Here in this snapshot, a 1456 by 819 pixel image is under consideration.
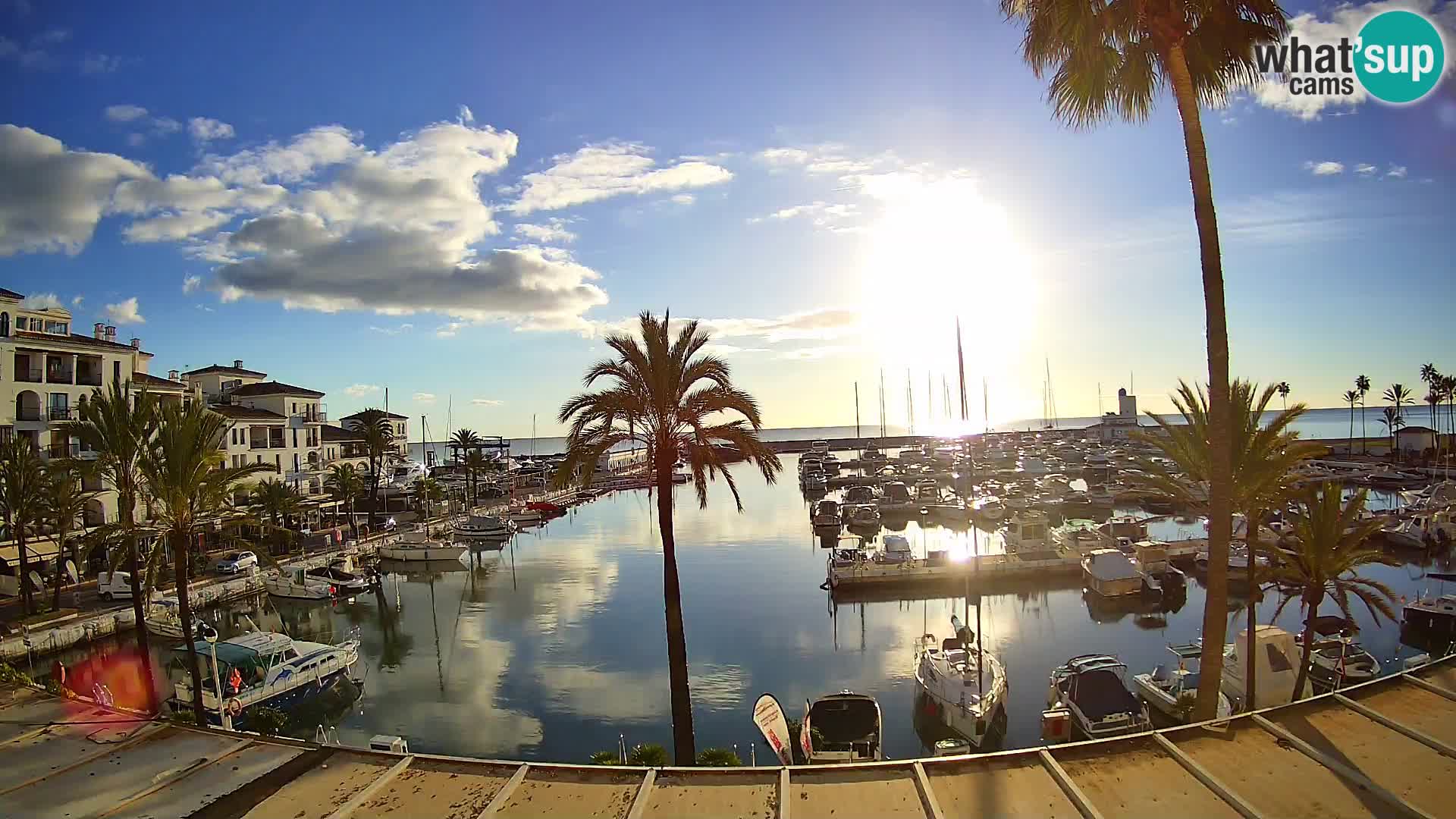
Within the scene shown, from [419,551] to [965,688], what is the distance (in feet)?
146

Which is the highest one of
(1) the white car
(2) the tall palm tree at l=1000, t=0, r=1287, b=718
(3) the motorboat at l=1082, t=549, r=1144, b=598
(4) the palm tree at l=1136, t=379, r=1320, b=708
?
(2) the tall palm tree at l=1000, t=0, r=1287, b=718

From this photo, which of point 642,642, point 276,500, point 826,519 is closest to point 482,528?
point 276,500

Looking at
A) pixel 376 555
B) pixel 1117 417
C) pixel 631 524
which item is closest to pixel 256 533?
pixel 376 555

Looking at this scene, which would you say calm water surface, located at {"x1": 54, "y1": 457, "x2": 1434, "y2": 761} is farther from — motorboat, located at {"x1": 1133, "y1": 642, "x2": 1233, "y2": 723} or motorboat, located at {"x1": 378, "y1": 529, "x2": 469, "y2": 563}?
motorboat, located at {"x1": 1133, "y1": 642, "x2": 1233, "y2": 723}

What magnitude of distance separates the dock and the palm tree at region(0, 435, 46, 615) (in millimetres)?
32472

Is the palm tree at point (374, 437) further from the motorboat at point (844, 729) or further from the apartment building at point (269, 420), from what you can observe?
the motorboat at point (844, 729)

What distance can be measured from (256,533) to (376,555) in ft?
25.5

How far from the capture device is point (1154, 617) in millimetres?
36062

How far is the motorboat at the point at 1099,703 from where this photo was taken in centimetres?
2006

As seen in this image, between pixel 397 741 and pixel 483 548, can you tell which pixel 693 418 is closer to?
pixel 397 741

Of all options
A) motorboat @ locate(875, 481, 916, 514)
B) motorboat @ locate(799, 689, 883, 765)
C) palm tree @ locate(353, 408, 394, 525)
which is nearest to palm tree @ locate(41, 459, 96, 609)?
palm tree @ locate(353, 408, 394, 525)

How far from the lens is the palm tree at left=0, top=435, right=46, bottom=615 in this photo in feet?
110

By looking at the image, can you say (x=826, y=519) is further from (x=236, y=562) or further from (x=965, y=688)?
(x=236, y=562)

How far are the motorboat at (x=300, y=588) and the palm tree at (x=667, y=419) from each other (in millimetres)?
33951
